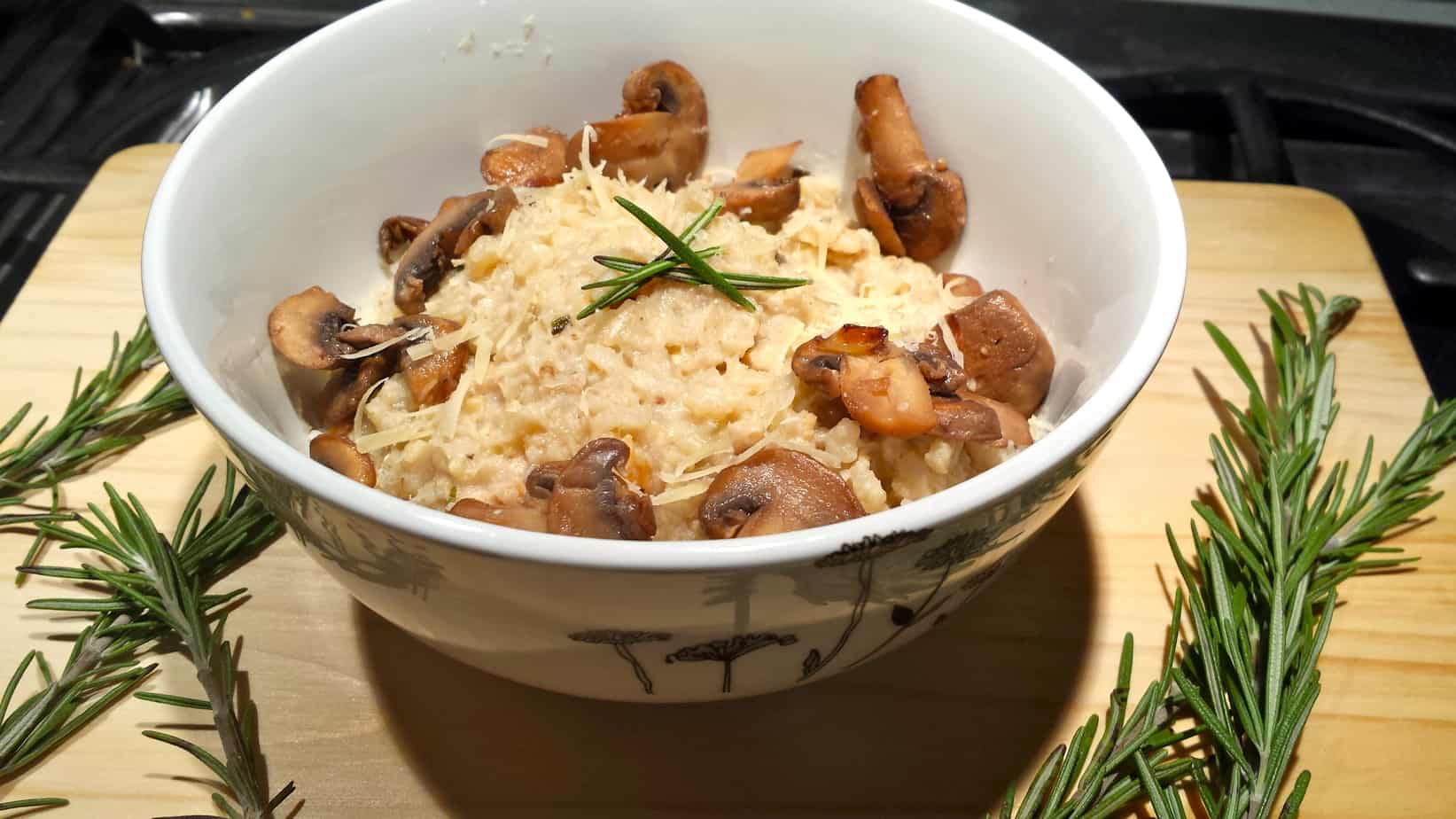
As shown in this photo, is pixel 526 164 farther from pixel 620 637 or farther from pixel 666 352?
pixel 620 637

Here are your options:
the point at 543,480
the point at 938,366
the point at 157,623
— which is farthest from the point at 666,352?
the point at 157,623

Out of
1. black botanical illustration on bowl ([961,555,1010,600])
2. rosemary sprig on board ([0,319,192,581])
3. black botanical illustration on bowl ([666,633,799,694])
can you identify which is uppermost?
black botanical illustration on bowl ([961,555,1010,600])

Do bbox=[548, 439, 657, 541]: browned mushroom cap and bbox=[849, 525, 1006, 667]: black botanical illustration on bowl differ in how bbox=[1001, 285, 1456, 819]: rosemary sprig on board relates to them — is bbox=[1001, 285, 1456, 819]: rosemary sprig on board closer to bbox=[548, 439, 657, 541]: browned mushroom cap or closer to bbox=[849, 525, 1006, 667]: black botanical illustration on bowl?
bbox=[849, 525, 1006, 667]: black botanical illustration on bowl

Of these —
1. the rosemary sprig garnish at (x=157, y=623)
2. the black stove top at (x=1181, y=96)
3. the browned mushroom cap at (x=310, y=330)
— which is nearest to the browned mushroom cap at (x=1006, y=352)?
the browned mushroom cap at (x=310, y=330)

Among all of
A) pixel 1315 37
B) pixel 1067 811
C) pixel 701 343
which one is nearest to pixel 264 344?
pixel 701 343

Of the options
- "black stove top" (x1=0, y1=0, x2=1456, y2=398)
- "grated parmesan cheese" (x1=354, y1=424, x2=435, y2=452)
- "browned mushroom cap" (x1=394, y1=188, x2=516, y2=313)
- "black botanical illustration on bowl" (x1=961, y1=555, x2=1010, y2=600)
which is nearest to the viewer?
"black botanical illustration on bowl" (x1=961, y1=555, x2=1010, y2=600)

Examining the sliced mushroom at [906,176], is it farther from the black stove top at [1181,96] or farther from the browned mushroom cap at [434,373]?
the black stove top at [1181,96]

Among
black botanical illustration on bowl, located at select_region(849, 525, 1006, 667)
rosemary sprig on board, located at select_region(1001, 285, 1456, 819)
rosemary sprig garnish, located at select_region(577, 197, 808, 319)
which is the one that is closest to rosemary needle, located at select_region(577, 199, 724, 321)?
rosemary sprig garnish, located at select_region(577, 197, 808, 319)

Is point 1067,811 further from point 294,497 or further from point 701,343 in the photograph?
point 294,497
